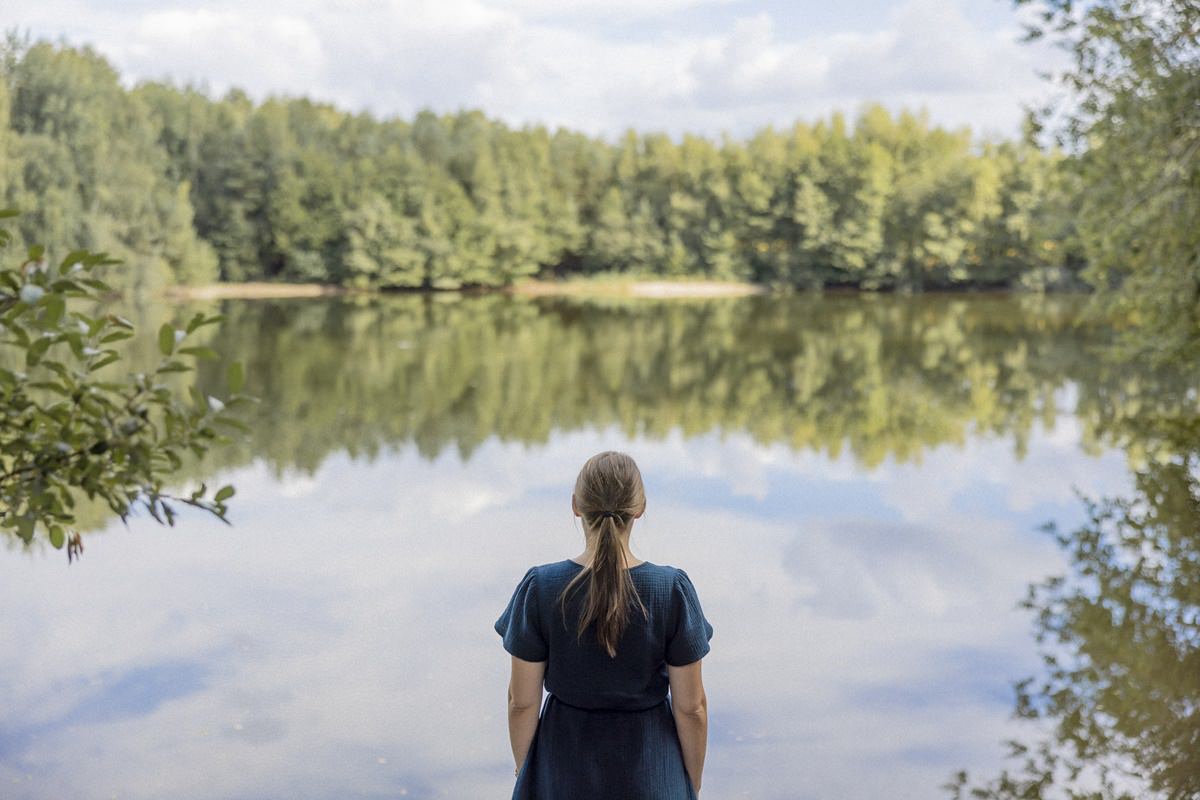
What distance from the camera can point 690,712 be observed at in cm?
288

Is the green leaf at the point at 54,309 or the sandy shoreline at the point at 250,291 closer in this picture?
the green leaf at the point at 54,309

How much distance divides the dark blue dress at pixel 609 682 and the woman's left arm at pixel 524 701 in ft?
0.09

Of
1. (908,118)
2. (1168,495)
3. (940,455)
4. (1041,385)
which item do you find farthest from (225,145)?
(1168,495)

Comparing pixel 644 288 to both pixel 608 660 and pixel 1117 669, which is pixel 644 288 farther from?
pixel 608 660

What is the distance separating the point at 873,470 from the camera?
12.6 m

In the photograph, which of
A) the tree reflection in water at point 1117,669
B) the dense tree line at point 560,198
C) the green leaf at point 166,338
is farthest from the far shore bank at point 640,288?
the green leaf at point 166,338

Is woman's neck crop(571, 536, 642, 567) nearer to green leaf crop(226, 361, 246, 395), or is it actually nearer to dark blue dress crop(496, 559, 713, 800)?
dark blue dress crop(496, 559, 713, 800)

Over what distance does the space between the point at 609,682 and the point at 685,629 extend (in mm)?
228

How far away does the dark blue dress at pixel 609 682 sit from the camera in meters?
2.76

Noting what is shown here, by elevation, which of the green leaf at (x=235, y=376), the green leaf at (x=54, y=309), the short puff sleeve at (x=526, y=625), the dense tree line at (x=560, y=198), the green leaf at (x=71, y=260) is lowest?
the short puff sleeve at (x=526, y=625)

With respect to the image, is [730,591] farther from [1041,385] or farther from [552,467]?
[1041,385]

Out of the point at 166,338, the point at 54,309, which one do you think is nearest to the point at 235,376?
the point at 166,338

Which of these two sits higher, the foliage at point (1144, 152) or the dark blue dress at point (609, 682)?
the foliage at point (1144, 152)

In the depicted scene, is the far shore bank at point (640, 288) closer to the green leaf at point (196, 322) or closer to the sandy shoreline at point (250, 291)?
the sandy shoreline at point (250, 291)
